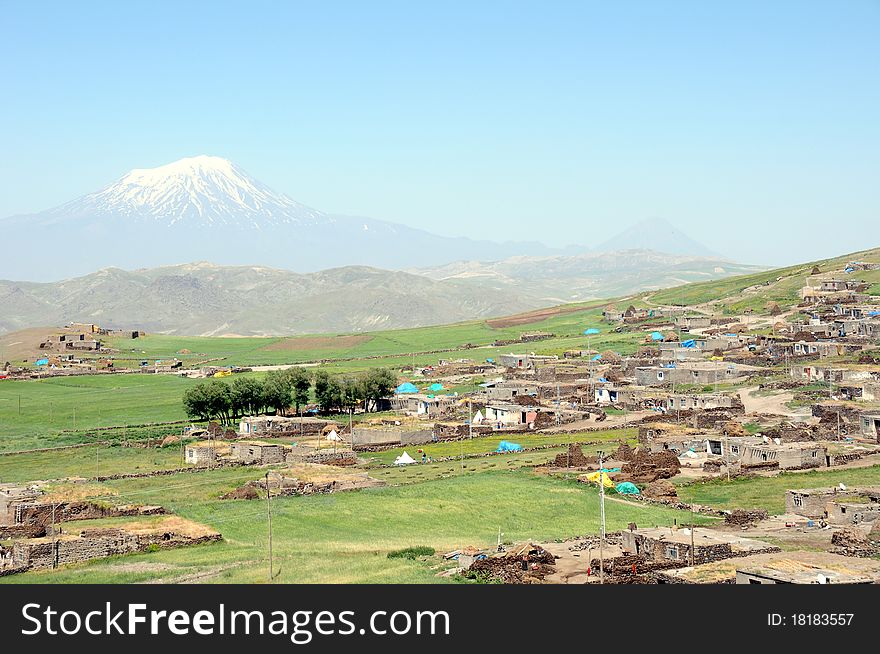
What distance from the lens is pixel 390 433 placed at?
6356cm

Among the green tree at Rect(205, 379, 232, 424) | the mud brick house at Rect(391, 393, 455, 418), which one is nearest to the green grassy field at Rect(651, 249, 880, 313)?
the mud brick house at Rect(391, 393, 455, 418)

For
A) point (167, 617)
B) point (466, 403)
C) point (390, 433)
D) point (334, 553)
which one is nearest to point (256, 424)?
point (390, 433)

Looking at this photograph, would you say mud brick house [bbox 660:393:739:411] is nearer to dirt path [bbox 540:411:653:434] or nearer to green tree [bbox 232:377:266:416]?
dirt path [bbox 540:411:653:434]

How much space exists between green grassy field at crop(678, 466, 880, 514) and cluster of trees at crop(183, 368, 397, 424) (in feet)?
117

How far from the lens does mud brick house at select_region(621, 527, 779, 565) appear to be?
102 feet

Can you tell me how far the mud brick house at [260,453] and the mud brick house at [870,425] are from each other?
2973 centimetres

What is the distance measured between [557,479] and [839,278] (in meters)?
87.7

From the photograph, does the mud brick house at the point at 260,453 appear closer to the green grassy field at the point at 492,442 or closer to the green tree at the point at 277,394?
the green grassy field at the point at 492,442

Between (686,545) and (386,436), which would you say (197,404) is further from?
(686,545)

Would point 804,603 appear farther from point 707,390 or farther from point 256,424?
point 707,390

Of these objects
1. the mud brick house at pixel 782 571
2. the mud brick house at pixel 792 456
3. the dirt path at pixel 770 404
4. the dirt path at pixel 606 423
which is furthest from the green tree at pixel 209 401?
the mud brick house at pixel 782 571

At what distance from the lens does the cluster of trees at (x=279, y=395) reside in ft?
250

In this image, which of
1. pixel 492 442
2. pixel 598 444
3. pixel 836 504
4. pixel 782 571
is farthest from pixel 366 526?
pixel 492 442

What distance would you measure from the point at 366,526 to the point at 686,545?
475 inches
